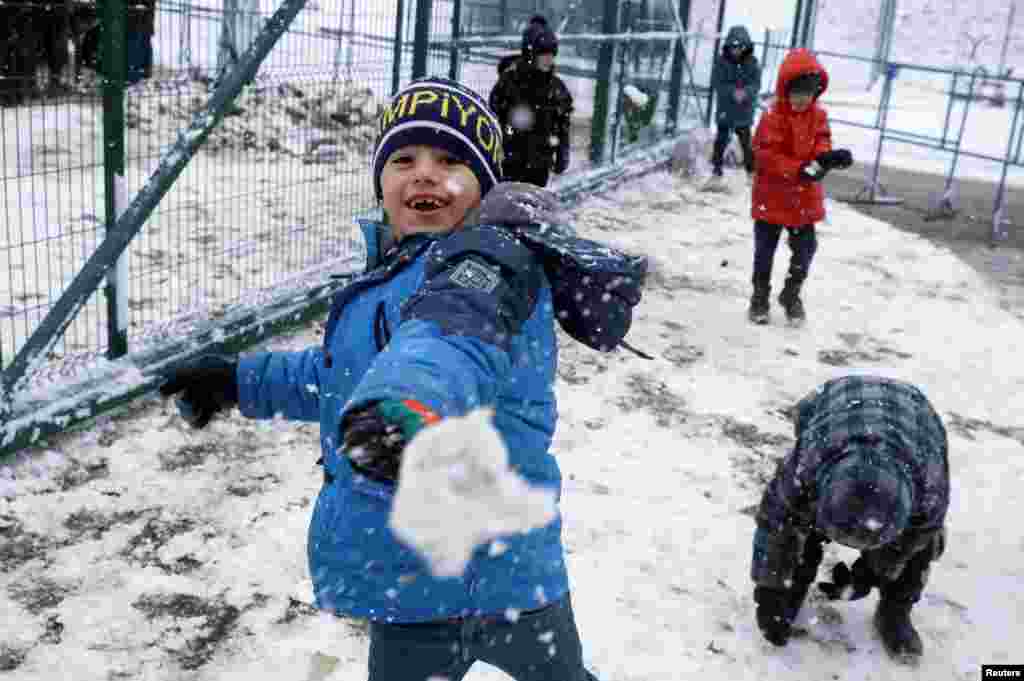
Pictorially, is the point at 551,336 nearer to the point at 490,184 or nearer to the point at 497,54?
the point at 490,184

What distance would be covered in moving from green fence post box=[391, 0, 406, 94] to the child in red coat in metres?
2.09

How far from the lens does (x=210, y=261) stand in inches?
232

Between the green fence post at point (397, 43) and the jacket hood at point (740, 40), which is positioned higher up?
the jacket hood at point (740, 40)

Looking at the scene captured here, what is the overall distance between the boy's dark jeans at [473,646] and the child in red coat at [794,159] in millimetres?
4377

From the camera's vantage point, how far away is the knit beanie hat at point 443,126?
1766 mm

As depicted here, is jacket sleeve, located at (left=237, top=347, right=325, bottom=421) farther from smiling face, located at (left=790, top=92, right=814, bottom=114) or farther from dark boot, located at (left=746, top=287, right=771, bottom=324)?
dark boot, located at (left=746, top=287, right=771, bottom=324)

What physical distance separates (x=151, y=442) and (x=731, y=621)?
226 cm

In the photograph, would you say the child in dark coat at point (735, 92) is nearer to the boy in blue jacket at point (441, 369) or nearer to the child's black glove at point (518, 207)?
the boy in blue jacket at point (441, 369)

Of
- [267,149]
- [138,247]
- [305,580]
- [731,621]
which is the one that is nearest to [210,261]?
[138,247]

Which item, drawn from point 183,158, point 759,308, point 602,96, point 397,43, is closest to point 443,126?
point 183,158

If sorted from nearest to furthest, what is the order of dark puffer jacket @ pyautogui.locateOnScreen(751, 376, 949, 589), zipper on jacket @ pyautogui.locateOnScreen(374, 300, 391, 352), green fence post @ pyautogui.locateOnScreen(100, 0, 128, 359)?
zipper on jacket @ pyautogui.locateOnScreen(374, 300, 391, 352) < dark puffer jacket @ pyautogui.locateOnScreen(751, 376, 949, 589) < green fence post @ pyautogui.locateOnScreen(100, 0, 128, 359)

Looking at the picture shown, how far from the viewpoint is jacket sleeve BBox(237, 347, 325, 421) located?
1.82 metres

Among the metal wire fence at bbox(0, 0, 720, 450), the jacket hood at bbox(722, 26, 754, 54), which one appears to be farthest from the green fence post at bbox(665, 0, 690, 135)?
the metal wire fence at bbox(0, 0, 720, 450)

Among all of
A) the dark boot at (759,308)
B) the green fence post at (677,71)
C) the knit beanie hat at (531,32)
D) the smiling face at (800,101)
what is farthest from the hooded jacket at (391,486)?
the green fence post at (677,71)
